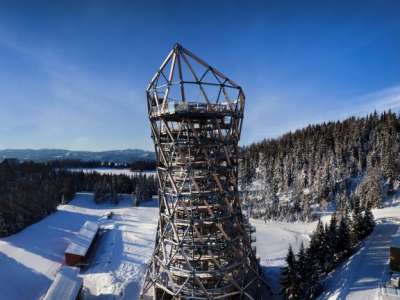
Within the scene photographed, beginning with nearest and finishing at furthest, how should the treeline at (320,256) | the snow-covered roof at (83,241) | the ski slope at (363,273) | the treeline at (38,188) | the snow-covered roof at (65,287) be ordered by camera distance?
1. the ski slope at (363,273)
2. the treeline at (320,256)
3. the snow-covered roof at (65,287)
4. the snow-covered roof at (83,241)
5. the treeline at (38,188)

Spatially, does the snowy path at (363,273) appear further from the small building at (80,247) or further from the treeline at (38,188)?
the treeline at (38,188)

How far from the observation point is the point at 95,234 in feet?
154

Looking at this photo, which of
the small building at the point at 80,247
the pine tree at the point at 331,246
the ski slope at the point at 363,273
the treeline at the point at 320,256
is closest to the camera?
the ski slope at the point at 363,273

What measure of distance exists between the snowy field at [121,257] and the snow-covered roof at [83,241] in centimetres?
207

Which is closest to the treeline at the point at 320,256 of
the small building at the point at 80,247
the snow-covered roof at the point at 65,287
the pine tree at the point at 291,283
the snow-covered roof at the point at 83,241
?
the pine tree at the point at 291,283

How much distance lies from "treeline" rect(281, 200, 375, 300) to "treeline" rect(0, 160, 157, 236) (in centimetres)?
5186

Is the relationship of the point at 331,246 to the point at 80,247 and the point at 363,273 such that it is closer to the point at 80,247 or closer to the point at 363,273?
the point at 363,273

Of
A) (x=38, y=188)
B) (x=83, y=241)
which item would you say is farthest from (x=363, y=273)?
(x=38, y=188)

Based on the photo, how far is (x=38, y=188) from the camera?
260ft

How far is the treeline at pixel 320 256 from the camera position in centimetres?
2153

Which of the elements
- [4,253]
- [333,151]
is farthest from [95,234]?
[333,151]

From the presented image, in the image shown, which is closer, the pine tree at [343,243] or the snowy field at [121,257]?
the snowy field at [121,257]

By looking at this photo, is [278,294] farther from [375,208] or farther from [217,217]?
[375,208]

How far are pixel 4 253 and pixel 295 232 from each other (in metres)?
47.8
